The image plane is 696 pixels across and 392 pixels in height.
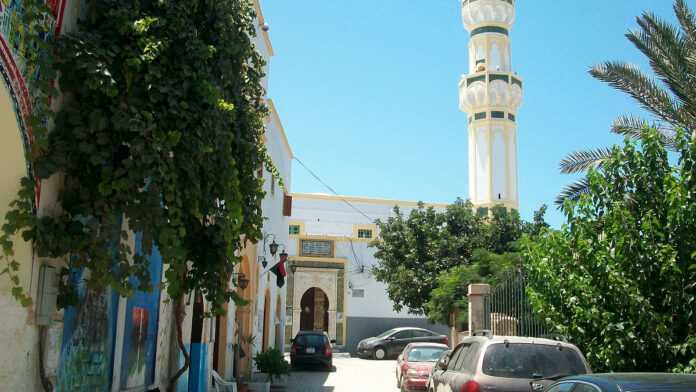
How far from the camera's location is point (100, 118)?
239 inches

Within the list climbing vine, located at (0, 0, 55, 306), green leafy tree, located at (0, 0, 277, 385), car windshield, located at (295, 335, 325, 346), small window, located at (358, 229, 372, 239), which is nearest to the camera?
climbing vine, located at (0, 0, 55, 306)

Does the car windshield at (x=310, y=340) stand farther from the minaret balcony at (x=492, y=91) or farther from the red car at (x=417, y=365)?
the minaret balcony at (x=492, y=91)

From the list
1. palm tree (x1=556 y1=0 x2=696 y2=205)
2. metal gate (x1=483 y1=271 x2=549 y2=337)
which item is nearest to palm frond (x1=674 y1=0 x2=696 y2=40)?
palm tree (x1=556 y1=0 x2=696 y2=205)

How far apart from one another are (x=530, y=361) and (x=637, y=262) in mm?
1905

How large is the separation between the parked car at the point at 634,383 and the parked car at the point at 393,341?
27921 millimetres

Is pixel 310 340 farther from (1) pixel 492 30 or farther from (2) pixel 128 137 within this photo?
(1) pixel 492 30

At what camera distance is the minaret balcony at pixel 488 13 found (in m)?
44.5

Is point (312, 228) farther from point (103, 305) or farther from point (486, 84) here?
point (103, 305)

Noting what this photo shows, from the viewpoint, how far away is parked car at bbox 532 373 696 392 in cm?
496

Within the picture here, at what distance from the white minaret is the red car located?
87.8ft

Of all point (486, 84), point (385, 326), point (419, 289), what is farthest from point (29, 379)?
point (486, 84)

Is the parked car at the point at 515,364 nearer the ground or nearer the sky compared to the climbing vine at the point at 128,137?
nearer the ground

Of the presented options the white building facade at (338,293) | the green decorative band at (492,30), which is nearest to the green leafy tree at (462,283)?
the white building facade at (338,293)

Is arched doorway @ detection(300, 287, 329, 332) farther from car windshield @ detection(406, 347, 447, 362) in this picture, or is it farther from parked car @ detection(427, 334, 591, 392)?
parked car @ detection(427, 334, 591, 392)
